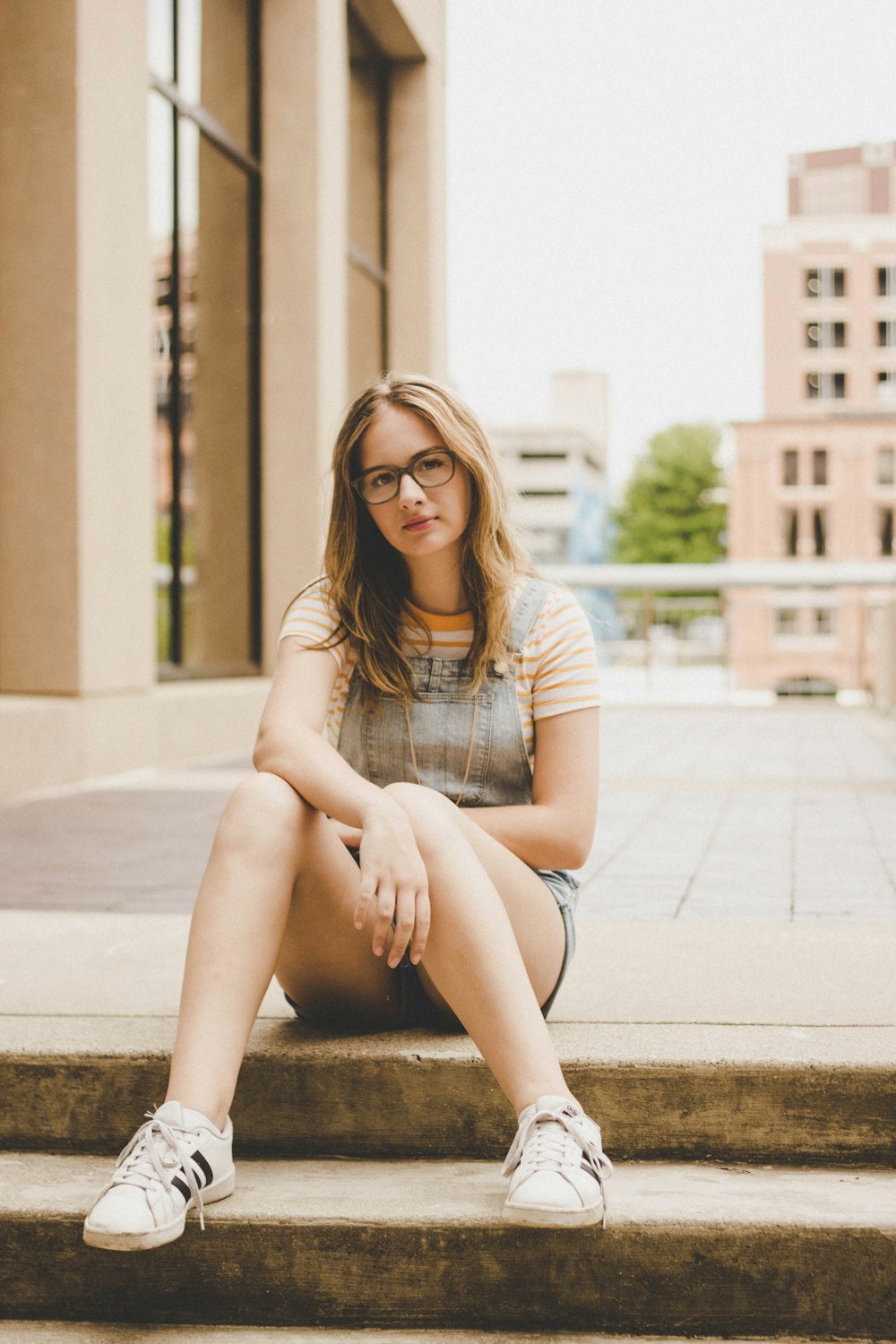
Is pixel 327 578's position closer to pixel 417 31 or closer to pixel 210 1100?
pixel 210 1100

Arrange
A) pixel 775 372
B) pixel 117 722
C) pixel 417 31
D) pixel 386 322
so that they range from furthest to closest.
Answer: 1. pixel 775 372
2. pixel 386 322
3. pixel 417 31
4. pixel 117 722

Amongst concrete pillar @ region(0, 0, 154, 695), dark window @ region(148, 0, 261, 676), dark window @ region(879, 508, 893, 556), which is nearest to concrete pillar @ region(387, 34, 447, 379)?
dark window @ region(148, 0, 261, 676)

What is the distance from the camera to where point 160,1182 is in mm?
2189

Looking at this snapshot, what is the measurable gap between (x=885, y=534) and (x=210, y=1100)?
66.0 m

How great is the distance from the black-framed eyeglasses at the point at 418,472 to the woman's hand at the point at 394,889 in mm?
676

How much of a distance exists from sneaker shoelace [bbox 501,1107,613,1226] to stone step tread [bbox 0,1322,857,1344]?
0.71ft

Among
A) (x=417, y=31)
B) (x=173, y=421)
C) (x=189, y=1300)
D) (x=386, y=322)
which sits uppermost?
(x=417, y=31)

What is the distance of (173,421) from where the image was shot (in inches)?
383

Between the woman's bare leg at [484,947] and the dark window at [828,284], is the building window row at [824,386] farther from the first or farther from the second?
the woman's bare leg at [484,947]

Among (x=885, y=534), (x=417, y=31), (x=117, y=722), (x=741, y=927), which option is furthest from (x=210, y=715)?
(x=885, y=534)

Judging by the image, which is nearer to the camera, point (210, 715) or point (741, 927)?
point (741, 927)

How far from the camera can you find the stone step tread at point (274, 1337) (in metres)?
2.28

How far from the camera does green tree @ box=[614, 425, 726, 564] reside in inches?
2680

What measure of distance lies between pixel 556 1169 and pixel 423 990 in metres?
0.58
